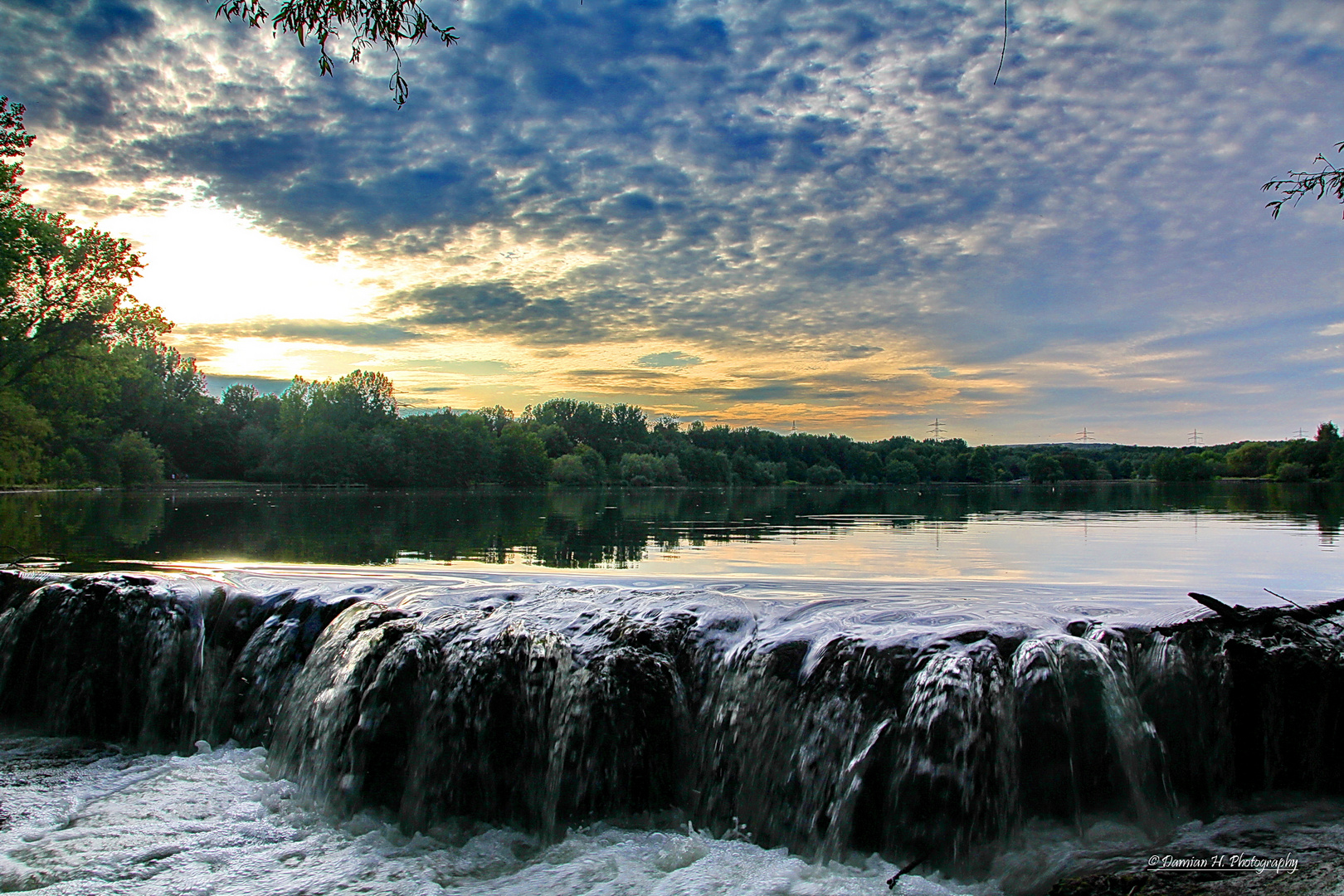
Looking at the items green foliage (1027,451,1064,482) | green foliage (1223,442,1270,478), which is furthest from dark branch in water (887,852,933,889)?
green foliage (1027,451,1064,482)

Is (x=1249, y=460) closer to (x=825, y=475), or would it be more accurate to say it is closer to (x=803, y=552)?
(x=825, y=475)

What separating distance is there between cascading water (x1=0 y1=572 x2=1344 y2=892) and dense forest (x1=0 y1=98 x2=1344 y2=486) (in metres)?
38.2

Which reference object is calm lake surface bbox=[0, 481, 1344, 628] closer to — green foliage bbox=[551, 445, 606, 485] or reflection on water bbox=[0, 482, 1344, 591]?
reflection on water bbox=[0, 482, 1344, 591]

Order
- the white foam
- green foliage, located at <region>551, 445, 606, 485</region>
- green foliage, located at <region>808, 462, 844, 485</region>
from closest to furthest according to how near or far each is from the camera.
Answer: the white foam
green foliage, located at <region>551, 445, 606, 485</region>
green foliage, located at <region>808, 462, 844, 485</region>

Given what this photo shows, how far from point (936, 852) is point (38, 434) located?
4723 cm

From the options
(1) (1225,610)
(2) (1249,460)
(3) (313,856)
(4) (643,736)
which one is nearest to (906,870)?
(4) (643,736)

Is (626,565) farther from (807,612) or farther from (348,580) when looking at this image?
(807,612)

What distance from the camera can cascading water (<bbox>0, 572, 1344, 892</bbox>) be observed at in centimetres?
577

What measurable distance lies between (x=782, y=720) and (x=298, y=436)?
119657mm

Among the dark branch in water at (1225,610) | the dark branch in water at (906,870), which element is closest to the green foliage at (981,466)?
the dark branch in water at (1225,610)

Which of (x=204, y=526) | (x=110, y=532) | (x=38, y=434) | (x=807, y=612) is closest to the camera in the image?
(x=807, y=612)

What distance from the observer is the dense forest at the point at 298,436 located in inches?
1468

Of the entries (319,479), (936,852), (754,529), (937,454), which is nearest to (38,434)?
(754,529)

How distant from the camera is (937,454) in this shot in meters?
154
